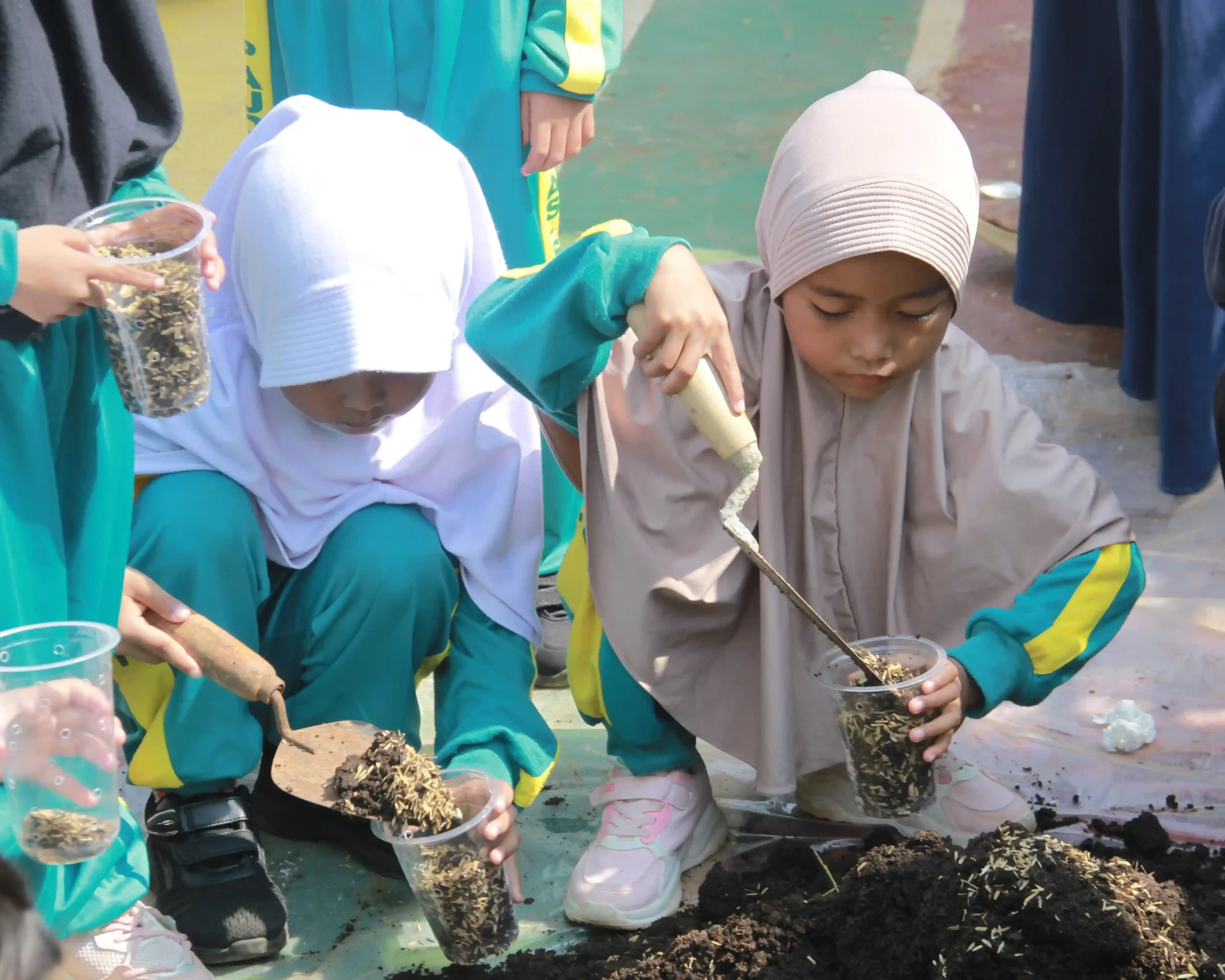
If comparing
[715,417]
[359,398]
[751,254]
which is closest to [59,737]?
[359,398]

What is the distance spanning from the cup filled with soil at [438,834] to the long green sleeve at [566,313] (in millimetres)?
607

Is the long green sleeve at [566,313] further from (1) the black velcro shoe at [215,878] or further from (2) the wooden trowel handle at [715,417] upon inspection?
(1) the black velcro shoe at [215,878]

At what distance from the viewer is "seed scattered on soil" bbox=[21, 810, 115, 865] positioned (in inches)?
72.7

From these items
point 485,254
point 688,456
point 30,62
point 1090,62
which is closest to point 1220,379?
point 688,456

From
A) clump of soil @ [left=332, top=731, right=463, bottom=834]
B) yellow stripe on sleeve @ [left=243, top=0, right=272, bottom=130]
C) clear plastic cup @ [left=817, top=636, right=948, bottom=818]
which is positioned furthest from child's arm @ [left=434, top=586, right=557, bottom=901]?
yellow stripe on sleeve @ [left=243, top=0, right=272, bottom=130]

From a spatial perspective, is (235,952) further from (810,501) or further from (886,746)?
(810,501)

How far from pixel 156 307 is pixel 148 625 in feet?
1.59

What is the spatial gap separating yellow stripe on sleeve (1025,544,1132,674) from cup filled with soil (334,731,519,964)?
851mm

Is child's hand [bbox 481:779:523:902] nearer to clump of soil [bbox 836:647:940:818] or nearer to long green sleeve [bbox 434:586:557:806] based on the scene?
long green sleeve [bbox 434:586:557:806]

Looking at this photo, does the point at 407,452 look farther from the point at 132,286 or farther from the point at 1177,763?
the point at 1177,763

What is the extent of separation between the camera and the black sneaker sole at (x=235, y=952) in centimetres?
222

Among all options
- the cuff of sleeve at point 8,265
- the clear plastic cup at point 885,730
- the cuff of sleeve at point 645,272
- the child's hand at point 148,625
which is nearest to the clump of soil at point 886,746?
the clear plastic cup at point 885,730

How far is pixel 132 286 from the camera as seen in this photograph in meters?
1.89

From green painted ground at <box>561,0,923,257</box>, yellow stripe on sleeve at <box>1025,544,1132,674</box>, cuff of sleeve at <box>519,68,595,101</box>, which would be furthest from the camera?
green painted ground at <box>561,0,923,257</box>
